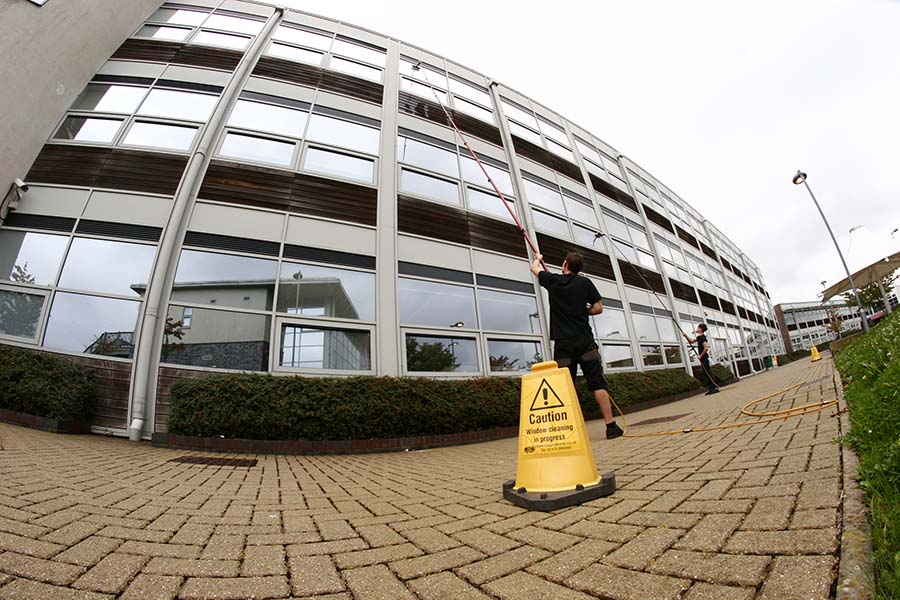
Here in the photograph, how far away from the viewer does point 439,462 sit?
4.43m

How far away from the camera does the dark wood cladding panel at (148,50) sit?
375 inches

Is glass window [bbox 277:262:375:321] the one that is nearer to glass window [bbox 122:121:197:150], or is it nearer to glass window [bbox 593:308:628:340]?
Answer: glass window [bbox 122:121:197:150]

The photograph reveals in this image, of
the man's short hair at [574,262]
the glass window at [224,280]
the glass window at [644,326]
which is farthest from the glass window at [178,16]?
the glass window at [644,326]

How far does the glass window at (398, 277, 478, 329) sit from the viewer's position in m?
7.95

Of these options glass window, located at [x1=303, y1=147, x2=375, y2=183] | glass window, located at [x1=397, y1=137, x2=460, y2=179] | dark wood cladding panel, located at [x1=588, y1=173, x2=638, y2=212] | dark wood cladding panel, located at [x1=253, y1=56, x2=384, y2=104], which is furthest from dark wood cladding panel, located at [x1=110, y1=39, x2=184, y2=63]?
dark wood cladding panel, located at [x1=588, y1=173, x2=638, y2=212]

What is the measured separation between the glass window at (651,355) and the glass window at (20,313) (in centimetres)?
1533

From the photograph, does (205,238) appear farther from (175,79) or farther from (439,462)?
(439,462)

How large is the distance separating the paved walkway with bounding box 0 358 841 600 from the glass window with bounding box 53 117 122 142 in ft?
27.1

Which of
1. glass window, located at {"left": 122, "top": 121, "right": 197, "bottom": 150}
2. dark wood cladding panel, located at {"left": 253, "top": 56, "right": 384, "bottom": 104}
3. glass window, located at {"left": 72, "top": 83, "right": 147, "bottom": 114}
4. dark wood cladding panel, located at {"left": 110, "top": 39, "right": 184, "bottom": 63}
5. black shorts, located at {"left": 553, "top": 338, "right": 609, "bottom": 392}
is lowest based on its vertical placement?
black shorts, located at {"left": 553, "top": 338, "right": 609, "bottom": 392}

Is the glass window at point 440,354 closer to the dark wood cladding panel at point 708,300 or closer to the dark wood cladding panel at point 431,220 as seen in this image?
the dark wood cladding panel at point 431,220

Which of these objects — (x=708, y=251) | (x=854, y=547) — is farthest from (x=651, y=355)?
(x=708, y=251)

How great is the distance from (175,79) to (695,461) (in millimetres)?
13087

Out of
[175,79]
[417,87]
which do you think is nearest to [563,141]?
[417,87]

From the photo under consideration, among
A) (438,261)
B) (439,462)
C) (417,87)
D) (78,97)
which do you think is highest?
(417,87)
